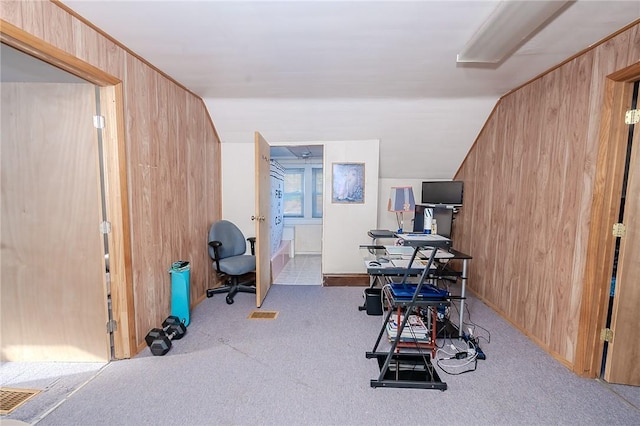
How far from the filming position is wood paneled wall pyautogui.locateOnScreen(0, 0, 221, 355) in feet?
5.24

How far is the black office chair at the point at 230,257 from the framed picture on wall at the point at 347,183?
4.62 feet

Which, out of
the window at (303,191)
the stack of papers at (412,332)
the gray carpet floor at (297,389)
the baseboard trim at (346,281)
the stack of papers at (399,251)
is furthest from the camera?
the window at (303,191)

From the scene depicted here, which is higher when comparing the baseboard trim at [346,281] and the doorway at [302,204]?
the doorway at [302,204]

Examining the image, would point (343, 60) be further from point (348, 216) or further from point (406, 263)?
point (348, 216)

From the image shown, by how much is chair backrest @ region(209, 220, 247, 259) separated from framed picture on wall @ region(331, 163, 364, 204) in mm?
1446

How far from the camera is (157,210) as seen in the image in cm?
239

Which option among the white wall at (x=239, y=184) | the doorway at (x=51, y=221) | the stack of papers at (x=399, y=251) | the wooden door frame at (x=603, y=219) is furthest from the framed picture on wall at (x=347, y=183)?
the doorway at (x=51, y=221)

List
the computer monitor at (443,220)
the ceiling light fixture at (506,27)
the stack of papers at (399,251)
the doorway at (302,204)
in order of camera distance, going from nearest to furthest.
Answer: the ceiling light fixture at (506,27) → the stack of papers at (399,251) → the computer monitor at (443,220) → the doorway at (302,204)

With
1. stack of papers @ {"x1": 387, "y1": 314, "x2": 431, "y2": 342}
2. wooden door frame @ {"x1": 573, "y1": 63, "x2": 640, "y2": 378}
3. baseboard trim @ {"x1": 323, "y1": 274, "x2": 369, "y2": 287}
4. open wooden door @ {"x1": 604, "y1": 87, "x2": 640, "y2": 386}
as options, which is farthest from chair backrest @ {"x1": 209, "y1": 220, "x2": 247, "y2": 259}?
open wooden door @ {"x1": 604, "y1": 87, "x2": 640, "y2": 386}

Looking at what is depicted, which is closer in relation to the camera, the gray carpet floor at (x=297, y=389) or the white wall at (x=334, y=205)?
the gray carpet floor at (x=297, y=389)

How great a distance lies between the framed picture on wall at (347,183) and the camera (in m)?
3.83

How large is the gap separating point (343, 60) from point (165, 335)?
2753 mm

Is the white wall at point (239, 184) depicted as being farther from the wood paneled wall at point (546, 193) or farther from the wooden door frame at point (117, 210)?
the wood paneled wall at point (546, 193)

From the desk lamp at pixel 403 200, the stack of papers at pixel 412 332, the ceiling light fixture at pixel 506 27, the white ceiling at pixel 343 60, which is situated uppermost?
the white ceiling at pixel 343 60
